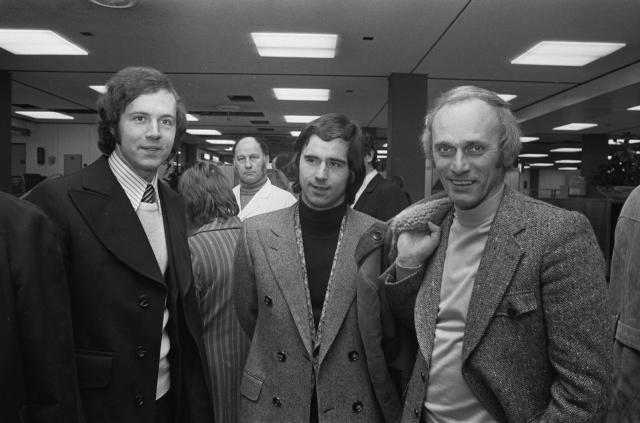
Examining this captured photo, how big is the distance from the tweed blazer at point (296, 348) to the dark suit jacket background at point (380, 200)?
91.0 inches

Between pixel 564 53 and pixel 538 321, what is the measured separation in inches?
277

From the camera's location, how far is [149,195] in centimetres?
160

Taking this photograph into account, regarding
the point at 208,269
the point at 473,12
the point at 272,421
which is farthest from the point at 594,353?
the point at 473,12

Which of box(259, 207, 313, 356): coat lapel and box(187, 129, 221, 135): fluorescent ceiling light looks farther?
box(187, 129, 221, 135): fluorescent ceiling light

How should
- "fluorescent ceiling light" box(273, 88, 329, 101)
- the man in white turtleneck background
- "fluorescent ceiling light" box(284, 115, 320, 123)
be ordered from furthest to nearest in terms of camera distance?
"fluorescent ceiling light" box(284, 115, 320, 123) → "fluorescent ceiling light" box(273, 88, 329, 101) → the man in white turtleneck background

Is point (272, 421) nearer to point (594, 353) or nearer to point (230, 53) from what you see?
point (594, 353)

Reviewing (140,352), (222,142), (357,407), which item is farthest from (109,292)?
(222,142)

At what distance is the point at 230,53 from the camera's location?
23.2 ft

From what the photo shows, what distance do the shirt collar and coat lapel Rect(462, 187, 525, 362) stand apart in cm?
106

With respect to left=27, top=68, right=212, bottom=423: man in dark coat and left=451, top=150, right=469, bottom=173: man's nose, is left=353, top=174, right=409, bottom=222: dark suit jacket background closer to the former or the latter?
left=27, top=68, right=212, bottom=423: man in dark coat

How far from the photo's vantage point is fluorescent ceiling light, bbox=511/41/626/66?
6562 mm

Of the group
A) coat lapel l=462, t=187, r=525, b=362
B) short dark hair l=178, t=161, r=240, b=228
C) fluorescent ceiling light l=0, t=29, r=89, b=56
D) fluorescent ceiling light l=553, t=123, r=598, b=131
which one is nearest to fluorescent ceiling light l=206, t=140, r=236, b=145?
fluorescent ceiling light l=553, t=123, r=598, b=131

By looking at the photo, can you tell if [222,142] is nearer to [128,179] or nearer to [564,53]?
[564,53]

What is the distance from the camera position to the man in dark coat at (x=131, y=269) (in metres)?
1.34
